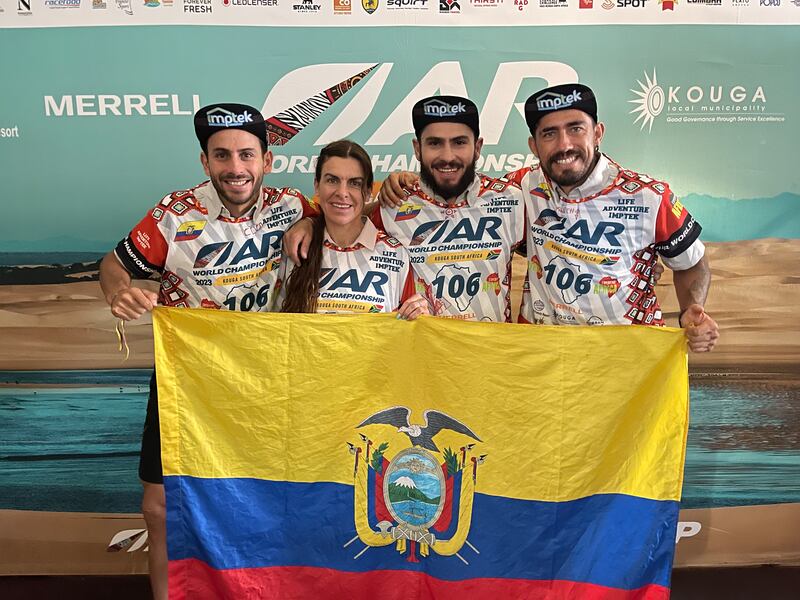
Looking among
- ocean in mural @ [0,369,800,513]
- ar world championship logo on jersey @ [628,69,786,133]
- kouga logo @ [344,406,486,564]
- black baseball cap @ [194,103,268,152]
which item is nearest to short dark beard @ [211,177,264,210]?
black baseball cap @ [194,103,268,152]

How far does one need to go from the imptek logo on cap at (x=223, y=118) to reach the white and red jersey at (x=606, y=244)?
3.77 ft

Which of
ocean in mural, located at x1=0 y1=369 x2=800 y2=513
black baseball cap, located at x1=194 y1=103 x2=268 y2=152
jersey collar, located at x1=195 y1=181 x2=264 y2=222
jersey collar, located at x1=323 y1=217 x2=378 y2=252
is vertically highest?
black baseball cap, located at x1=194 y1=103 x2=268 y2=152

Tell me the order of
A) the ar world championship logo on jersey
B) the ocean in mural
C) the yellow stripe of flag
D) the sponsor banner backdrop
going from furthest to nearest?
1. the ocean in mural
2. the ar world championship logo on jersey
3. the sponsor banner backdrop
4. the yellow stripe of flag

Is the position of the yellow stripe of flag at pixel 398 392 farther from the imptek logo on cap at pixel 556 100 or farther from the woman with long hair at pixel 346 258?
the imptek logo on cap at pixel 556 100

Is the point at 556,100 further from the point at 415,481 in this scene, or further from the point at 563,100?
the point at 415,481

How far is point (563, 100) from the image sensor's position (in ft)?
8.38

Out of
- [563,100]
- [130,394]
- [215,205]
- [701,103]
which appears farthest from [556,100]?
[130,394]

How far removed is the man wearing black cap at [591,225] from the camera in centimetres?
258

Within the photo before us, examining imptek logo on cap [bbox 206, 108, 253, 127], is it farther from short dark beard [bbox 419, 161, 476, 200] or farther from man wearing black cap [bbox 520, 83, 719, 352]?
man wearing black cap [bbox 520, 83, 719, 352]

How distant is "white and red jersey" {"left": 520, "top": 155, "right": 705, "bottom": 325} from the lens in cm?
261

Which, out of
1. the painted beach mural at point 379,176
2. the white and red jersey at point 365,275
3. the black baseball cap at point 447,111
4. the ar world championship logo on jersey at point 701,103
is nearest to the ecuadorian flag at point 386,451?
the white and red jersey at point 365,275

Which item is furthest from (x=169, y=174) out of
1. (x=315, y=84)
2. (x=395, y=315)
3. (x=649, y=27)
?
(x=649, y=27)

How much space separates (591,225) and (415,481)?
43.7 inches

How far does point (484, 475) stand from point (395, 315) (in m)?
0.62
